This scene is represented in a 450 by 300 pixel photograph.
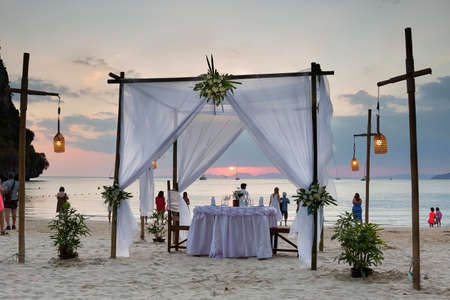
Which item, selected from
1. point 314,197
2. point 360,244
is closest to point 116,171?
point 314,197

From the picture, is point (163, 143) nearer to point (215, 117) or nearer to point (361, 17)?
point (215, 117)

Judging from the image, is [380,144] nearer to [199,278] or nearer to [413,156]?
[413,156]

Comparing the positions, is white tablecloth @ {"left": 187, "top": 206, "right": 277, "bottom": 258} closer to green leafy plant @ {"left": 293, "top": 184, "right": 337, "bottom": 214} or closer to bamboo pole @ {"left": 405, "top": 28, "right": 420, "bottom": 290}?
green leafy plant @ {"left": 293, "top": 184, "right": 337, "bottom": 214}

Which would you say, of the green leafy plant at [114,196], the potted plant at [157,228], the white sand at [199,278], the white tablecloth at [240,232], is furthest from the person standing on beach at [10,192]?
the white tablecloth at [240,232]

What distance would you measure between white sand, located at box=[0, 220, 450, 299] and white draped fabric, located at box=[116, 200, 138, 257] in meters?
0.26

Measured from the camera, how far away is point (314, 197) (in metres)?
6.83

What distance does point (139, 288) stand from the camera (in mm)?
5688

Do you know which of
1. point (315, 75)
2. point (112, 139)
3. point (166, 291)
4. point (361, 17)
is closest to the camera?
point (166, 291)

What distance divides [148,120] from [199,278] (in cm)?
318

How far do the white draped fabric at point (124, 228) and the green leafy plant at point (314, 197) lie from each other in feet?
10.4

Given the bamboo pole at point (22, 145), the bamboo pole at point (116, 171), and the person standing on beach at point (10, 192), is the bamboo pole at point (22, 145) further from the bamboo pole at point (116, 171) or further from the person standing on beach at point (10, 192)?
the person standing on beach at point (10, 192)

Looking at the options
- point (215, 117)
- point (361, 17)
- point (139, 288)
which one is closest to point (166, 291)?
point (139, 288)

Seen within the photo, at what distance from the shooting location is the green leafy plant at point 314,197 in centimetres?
683

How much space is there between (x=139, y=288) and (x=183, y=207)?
353cm
